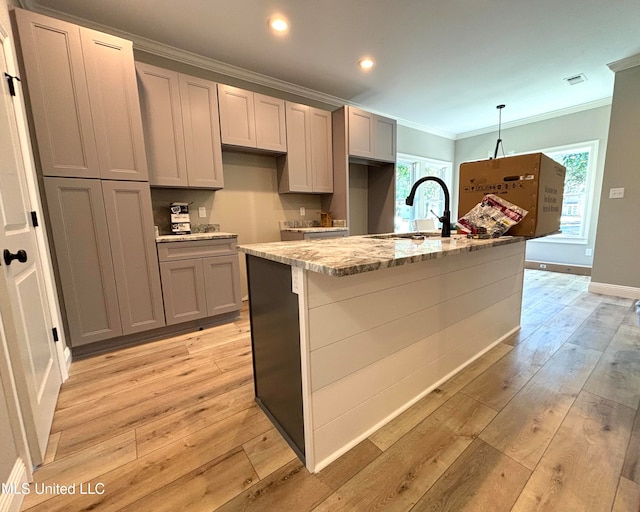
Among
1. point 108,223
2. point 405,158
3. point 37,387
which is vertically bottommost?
point 37,387

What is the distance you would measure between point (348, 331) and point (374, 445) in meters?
0.59

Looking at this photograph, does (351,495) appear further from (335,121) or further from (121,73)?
(335,121)

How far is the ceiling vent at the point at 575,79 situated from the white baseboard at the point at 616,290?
263cm

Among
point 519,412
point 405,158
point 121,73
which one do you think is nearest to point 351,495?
point 519,412

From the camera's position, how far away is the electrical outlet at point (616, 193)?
3.30 metres

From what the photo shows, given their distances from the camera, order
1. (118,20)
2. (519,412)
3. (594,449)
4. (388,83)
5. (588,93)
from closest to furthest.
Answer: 1. (594,449)
2. (519,412)
3. (118,20)
4. (388,83)
5. (588,93)

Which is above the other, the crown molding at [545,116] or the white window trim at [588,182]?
the crown molding at [545,116]

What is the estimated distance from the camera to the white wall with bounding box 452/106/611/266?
4391mm

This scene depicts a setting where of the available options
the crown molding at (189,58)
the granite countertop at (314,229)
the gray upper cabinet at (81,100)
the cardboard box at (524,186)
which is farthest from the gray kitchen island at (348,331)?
the crown molding at (189,58)

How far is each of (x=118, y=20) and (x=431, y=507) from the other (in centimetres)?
381

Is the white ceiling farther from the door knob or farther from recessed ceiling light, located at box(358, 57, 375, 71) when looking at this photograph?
the door knob

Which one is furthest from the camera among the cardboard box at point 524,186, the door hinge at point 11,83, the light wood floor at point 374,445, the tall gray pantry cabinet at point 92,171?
the tall gray pantry cabinet at point 92,171

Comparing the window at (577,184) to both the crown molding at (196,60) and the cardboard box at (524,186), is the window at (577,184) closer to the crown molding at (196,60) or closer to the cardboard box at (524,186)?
the cardboard box at (524,186)

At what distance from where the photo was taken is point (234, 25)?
238cm
